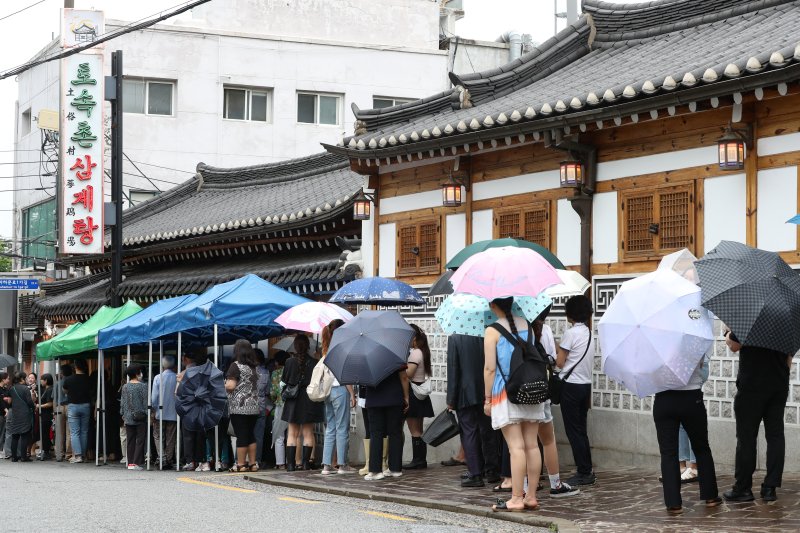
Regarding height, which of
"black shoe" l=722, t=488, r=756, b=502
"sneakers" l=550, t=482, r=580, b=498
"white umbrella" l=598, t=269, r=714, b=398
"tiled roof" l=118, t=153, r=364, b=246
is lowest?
"sneakers" l=550, t=482, r=580, b=498

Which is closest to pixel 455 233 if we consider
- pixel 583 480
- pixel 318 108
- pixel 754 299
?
pixel 583 480

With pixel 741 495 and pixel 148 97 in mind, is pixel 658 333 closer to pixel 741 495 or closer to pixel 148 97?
pixel 741 495

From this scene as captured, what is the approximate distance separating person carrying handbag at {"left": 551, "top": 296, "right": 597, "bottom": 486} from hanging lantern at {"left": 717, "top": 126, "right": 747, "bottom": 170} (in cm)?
215

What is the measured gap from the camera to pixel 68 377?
22141 mm

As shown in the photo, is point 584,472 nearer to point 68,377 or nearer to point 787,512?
point 787,512

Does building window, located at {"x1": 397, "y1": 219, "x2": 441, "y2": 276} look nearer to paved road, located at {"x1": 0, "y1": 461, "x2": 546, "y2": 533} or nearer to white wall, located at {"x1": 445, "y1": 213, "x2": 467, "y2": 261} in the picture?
white wall, located at {"x1": 445, "y1": 213, "x2": 467, "y2": 261}

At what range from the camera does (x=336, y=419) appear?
52.0 feet

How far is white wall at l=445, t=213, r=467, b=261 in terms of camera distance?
16.9 meters

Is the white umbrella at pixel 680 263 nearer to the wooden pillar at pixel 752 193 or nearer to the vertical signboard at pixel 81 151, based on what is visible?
the wooden pillar at pixel 752 193

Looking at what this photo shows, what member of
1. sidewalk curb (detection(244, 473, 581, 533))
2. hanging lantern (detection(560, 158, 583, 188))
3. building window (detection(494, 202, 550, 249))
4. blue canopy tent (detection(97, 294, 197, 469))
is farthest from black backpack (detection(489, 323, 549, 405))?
blue canopy tent (detection(97, 294, 197, 469))

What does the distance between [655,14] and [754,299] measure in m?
8.57

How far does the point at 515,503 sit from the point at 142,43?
31706 mm

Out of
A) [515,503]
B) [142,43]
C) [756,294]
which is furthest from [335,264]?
[142,43]

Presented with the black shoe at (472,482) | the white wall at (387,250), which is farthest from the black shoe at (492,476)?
the white wall at (387,250)
